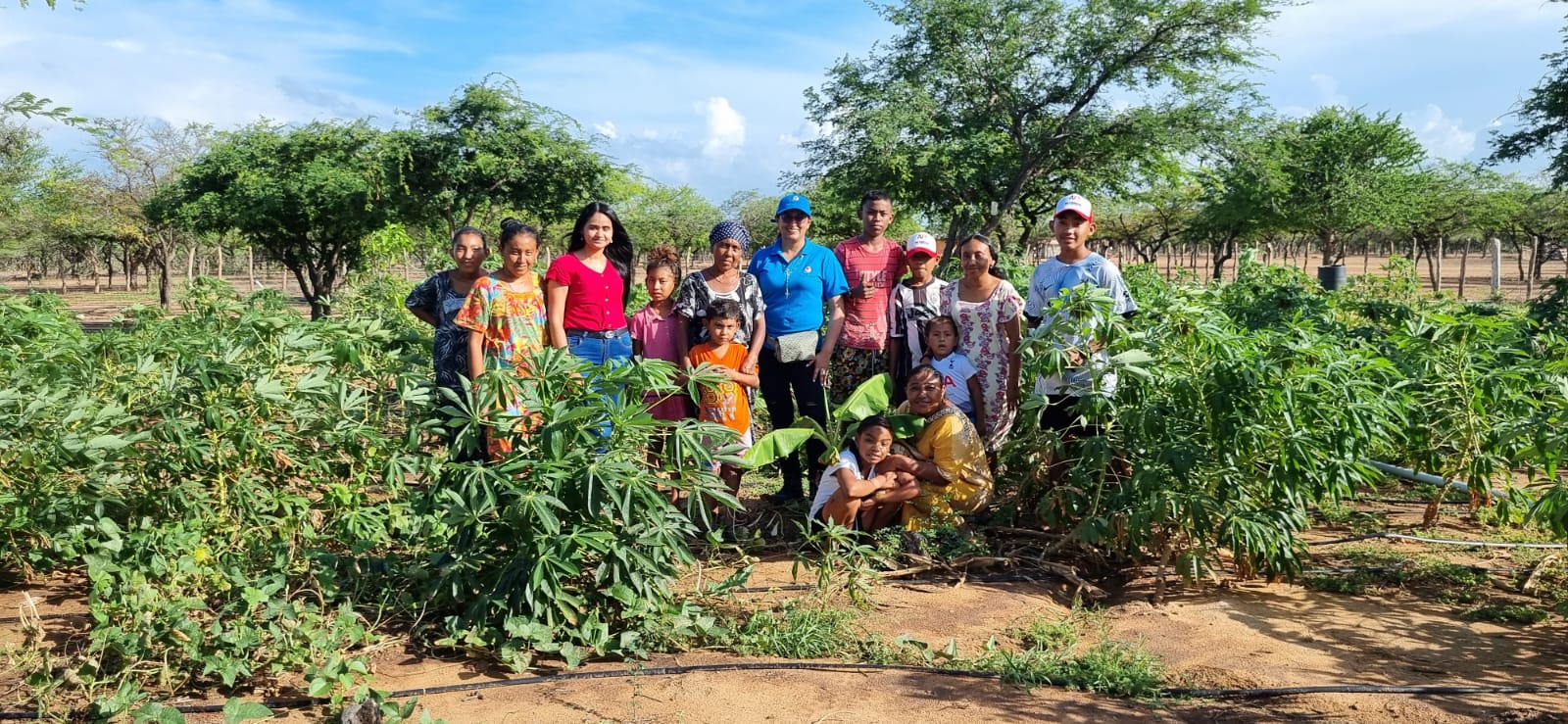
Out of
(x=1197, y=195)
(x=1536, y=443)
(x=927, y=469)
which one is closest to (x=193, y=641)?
(x=927, y=469)

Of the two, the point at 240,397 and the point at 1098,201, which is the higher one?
the point at 1098,201

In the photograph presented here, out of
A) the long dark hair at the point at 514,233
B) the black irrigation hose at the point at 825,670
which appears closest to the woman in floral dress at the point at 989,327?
the black irrigation hose at the point at 825,670

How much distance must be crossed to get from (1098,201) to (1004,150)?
3233 mm

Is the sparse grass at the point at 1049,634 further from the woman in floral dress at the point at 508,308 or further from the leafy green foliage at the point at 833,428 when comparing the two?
the woman in floral dress at the point at 508,308

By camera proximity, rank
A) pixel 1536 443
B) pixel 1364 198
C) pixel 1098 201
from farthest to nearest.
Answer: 1. pixel 1364 198
2. pixel 1098 201
3. pixel 1536 443

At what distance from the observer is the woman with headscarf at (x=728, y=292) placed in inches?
164

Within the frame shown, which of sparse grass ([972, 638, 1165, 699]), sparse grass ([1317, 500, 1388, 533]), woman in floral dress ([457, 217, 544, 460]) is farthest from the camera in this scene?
sparse grass ([1317, 500, 1388, 533])

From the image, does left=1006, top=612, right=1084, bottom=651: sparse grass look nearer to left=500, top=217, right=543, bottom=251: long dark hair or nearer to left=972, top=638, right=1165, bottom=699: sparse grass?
left=972, top=638, right=1165, bottom=699: sparse grass

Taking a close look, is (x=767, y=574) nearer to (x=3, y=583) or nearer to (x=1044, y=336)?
(x=1044, y=336)

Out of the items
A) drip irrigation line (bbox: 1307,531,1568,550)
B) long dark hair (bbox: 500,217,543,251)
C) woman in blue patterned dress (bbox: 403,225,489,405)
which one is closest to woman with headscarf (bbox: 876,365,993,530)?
drip irrigation line (bbox: 1307,531,1568,550)

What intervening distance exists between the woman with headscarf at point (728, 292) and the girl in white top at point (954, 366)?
2.32 feet

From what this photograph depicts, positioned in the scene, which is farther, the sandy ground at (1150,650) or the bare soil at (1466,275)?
the bare soil at (1466,275)

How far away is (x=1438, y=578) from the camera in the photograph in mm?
3793

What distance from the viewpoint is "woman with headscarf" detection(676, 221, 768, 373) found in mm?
4172
